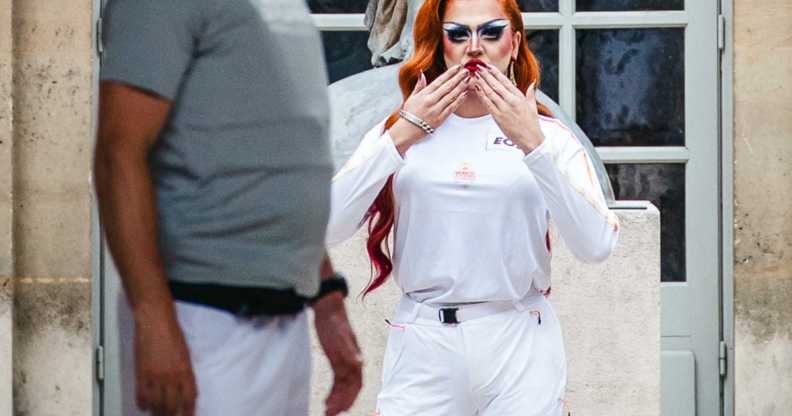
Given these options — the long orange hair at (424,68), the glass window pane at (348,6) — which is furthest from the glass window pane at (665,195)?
the long orange hair at (424,68)

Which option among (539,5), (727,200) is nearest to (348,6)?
(539,5)

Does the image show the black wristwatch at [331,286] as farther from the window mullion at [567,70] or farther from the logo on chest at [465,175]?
the window mullion at [567,70]

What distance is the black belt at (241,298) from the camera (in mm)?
1884

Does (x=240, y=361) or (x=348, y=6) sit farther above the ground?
(x=348, y=6)

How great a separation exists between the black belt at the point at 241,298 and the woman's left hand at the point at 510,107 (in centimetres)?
235

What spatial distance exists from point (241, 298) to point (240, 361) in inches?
2.3

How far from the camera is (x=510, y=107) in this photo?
432cm

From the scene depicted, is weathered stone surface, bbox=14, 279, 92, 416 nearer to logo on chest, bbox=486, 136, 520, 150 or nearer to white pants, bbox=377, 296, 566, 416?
white pants, bbox=377, 296, 566, 416

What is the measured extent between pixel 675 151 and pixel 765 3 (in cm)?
69

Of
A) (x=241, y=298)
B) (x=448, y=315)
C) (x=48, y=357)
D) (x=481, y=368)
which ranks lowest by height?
(x=48, y=357)

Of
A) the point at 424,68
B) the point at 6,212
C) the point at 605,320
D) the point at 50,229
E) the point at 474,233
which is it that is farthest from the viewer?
the point at 50,229

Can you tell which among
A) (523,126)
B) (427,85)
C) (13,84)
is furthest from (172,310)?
(13,84)

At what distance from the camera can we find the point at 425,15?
462 cm

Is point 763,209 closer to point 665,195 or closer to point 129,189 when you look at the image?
point 665,195
